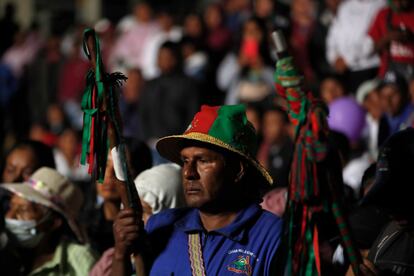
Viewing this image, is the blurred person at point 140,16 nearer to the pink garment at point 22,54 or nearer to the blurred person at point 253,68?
the pink garment at point 22,54

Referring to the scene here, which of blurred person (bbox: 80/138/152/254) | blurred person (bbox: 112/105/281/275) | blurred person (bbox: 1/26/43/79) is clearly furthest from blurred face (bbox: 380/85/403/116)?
blurred person (bbox: 1/26/43/79)

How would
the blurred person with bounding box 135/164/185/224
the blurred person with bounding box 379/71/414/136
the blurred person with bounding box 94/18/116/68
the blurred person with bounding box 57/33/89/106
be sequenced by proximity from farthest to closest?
the blurred person with bounding box 57/33/89/106, the blurred person with bounding box 94/18/116/68, the blurred person with bounding box 379/71/414/136, the blurred person with bounding box 135/164/185/224

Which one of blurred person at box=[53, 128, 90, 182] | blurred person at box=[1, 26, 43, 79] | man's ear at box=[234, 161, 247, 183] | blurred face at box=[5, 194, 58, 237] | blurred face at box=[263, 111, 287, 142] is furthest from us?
blurred person at box=[1, 26, 43, 79]

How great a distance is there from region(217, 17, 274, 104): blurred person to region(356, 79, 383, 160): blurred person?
1982mm

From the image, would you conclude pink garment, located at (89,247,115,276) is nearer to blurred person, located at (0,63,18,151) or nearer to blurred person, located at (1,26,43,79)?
blurred person, located at (0,63,18,151)

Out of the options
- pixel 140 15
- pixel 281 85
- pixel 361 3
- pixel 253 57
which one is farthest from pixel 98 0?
pixel 281 85

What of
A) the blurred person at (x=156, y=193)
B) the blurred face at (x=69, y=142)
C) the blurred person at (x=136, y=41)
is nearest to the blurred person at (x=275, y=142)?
the blurred face at (x=69, y=142)

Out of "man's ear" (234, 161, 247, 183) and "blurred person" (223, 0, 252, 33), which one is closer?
"man's ear" (234, 161, 247, 183)

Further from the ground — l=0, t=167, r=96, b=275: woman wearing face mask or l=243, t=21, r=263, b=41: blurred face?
l=243, t=21, r=263, b=41: blurred face

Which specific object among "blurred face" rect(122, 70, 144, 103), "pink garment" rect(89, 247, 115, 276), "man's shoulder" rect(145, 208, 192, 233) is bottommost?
"pink garment" rect(89, 247, 115, 276)

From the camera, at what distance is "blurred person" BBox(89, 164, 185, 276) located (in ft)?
22.7

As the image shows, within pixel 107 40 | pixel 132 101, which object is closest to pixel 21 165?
pixel 132 101

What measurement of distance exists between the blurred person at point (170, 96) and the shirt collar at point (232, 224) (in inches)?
287

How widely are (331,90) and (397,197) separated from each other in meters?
6.86
